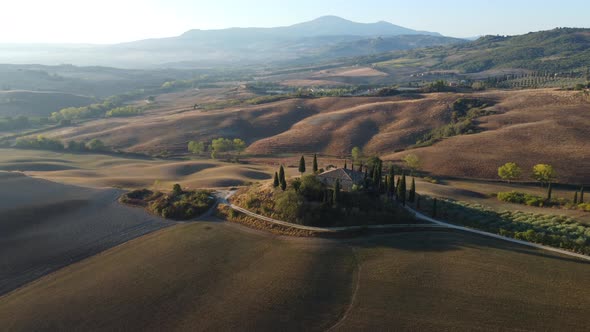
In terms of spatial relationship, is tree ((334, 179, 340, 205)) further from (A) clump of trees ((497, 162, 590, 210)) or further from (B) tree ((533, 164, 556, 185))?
(B) tree ((533, 164, 556, 185))

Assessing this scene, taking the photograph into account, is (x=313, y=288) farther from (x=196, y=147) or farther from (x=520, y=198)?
(x=196, y=147)

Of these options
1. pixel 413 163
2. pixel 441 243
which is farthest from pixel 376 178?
pixel 413 163

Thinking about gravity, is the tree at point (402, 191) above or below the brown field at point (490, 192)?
above

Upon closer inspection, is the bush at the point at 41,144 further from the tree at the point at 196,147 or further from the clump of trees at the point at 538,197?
the clump of trees at the point at 538,197

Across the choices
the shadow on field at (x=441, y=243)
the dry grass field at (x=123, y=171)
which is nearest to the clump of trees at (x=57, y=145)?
the dry grass field at (x=123, y=171)

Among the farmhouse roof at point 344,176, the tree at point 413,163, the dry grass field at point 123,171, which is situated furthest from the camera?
the tree at point 413,163

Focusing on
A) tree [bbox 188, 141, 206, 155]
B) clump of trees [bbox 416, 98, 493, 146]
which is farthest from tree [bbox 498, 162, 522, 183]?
tree [bbox 188, 141, 206, 155]
